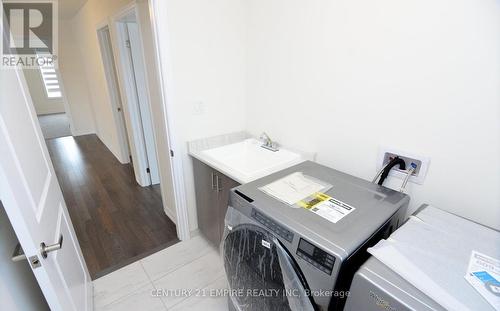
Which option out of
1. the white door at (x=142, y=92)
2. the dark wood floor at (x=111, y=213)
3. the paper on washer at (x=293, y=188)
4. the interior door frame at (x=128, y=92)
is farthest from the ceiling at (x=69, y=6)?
the paper on washer at (x=293, y=188)

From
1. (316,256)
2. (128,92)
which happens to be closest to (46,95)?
(128,92)

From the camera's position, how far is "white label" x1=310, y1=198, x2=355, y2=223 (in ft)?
3.05

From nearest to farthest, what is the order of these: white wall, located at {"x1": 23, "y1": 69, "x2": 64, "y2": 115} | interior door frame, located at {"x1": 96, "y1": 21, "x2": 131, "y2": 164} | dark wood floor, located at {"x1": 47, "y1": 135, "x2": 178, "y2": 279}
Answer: dark wood floor, located at {"x1": 47, "y1": 135, "x2": 178, "y2": 279} → interior door frame, located at {"x1": 96, "y1": 21, "x2": 131, "y2": 164} → white wall, located at {"x1": 23, "y1": 69, "x2": 64, "y2": 115}

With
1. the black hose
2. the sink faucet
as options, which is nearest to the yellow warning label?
the black hose

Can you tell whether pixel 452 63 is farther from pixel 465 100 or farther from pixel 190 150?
pixel 190 150

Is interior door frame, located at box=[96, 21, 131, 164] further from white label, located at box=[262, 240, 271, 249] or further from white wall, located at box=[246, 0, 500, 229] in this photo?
white label, located at box=[262, 240, 271, 249]

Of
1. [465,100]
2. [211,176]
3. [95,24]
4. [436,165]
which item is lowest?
[211,176]

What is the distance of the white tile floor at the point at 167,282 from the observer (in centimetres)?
153

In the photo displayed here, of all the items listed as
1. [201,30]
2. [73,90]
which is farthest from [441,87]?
[73,90]

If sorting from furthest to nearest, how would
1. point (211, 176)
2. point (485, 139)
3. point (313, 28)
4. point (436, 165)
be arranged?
point (211, 176) < point (313, 28) < point (436, 165) < point (485, 139)

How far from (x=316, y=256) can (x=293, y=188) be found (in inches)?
15.9

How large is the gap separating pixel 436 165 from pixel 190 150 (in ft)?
5.07

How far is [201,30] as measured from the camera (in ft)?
5.59

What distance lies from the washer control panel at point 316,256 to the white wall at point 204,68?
4.18 ft
